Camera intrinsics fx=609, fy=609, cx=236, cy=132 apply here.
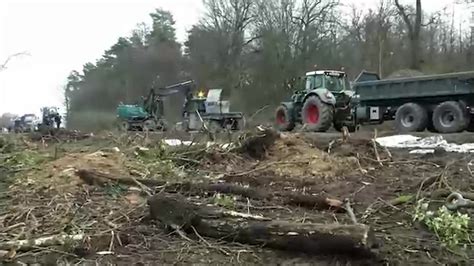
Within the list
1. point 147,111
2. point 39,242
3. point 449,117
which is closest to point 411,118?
point 449,117

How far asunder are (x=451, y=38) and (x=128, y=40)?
2397 cm

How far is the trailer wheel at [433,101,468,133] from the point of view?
15422 mm

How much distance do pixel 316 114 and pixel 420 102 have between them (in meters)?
3.21

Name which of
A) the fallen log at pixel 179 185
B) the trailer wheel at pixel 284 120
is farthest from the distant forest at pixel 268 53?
the fallen log at pixel 179 185

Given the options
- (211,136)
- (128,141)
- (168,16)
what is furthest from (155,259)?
(168,16)

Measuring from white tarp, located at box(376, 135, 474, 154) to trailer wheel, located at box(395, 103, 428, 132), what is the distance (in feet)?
7.80

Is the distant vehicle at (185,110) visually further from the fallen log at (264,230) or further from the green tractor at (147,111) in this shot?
the fallen log at (264,230)

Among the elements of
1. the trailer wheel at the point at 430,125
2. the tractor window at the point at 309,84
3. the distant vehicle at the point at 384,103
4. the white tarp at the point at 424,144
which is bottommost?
the white tarp at the point at 424,144

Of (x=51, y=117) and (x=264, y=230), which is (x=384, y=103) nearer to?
(x=264, y=230)

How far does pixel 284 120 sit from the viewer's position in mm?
20484

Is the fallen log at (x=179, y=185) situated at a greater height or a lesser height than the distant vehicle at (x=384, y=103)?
lesser

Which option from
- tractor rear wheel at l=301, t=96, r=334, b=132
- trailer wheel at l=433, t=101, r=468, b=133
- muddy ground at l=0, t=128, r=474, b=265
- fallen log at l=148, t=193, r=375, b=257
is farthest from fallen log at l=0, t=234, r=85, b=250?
tractor rear wheel at l=301, t=96, r=334, b=132

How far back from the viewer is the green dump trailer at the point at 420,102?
1549 centimetres

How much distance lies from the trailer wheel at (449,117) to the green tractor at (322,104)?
3192 millimetres
